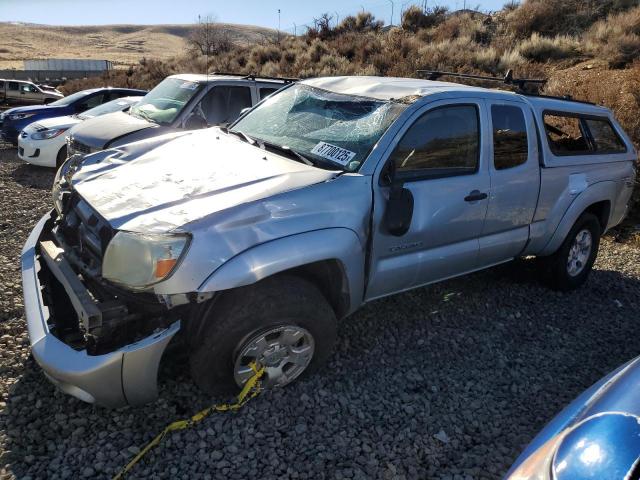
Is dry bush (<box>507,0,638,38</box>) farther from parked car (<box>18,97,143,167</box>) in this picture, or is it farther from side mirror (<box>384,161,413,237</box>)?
side mirror (<box>384,161,413,237</box>)

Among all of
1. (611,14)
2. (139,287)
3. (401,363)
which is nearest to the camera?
(139,287)

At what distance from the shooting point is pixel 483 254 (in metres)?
4.01

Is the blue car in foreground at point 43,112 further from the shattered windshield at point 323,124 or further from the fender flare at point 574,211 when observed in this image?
the fender flare at point 574,211

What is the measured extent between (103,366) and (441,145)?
2535 mm

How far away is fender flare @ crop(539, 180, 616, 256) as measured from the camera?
15.1ft

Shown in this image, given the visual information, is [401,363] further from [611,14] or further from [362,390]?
[611,14]

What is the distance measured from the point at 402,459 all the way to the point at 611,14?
1881cm

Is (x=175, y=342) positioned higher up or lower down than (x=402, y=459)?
higher up

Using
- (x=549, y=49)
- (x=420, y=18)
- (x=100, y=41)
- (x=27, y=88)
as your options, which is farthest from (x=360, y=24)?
(x=100, y=41)

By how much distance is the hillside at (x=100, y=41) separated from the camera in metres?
74.1

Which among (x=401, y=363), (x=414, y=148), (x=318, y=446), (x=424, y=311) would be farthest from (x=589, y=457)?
(x=424, y=311)

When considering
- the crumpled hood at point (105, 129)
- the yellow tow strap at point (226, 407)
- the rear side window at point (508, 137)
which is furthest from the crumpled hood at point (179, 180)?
the crumpled hood at point (105, 129)

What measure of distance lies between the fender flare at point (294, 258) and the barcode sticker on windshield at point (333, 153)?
0.53m

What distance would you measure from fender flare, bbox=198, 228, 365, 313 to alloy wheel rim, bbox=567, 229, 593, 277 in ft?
9.09
